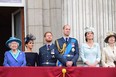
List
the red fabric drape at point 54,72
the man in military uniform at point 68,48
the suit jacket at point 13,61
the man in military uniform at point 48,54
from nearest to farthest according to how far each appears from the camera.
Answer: the red fabric drape at point 54,72
the suit jacket at point 13,61
the man in military uniform at point 68,48
the man in military uniform at point 48,54

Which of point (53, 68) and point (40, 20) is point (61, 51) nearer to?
point (53, 68)

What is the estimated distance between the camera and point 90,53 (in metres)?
9.80

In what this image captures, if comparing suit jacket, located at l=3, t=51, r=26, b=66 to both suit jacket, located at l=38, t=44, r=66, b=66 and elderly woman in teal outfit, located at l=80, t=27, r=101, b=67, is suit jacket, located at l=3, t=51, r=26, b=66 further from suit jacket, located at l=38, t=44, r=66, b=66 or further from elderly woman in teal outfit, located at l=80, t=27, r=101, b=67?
elderly woman in teal outfit, located at l=80, t=27, r=101, b=67

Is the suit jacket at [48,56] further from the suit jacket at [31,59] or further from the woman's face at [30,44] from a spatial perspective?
the woman's face at [30,44]

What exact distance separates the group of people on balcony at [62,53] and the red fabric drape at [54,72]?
1.13 ft

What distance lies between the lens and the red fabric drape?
8.69m

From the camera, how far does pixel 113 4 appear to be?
41.3 ft

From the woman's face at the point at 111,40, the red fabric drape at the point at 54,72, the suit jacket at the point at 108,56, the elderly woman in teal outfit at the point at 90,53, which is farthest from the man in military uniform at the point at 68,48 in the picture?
the woman's face at the point at 111,40

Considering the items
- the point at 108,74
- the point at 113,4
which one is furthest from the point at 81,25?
the point at 108,74

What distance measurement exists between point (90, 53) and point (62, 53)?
69 cm

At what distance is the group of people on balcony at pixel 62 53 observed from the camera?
364 inches

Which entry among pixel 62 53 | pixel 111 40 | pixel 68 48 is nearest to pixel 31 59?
pixel 62 53

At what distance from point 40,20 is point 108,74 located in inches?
138

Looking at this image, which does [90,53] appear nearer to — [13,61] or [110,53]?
[110,53]
